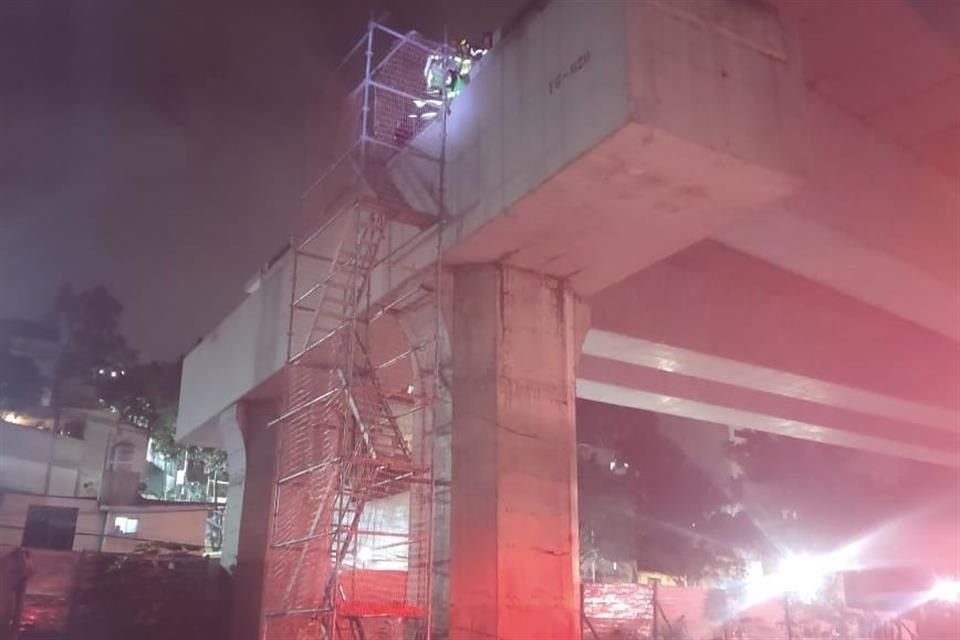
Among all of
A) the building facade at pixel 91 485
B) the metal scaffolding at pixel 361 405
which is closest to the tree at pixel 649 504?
the building facade at pixel 91 485

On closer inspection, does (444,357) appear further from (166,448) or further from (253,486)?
(166,448)

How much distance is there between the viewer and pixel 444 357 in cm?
1094

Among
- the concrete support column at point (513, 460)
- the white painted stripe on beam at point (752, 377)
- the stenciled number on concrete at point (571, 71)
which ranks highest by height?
the stenciled number on concrete at point (571, 71)

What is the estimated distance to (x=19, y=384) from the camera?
5044cm

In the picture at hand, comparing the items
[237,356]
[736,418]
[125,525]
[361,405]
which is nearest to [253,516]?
[237,356]

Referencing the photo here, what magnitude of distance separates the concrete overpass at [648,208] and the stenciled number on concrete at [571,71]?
0.08 feet

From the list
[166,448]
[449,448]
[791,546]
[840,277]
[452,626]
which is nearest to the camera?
[452,626]

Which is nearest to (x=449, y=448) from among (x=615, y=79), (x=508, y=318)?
(x=508, y=318)

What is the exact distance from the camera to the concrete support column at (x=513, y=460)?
9.73 m

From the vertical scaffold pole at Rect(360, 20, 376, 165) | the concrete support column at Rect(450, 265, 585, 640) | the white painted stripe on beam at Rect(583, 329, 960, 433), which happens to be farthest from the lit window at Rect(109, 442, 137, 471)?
the concrete support column at Rect(450, 265, 585, 640)

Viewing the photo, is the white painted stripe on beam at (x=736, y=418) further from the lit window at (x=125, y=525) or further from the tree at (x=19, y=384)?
the tree at (x=19, y=384)

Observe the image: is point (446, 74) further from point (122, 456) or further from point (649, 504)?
point (122, 456)

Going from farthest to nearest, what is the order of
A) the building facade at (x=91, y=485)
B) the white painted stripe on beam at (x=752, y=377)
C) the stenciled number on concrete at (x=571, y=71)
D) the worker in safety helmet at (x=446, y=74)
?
the building facade at (x=91, y=485), the white painted stripe on beam at (x=752, y=377), the worker in safety helmet at (x=446, y=74), the stenciled number on concrete at (x=571, y=71)

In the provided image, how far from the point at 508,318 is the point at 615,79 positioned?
3.36 m
